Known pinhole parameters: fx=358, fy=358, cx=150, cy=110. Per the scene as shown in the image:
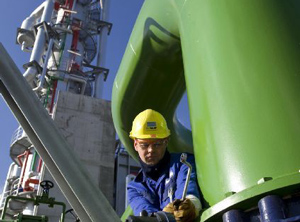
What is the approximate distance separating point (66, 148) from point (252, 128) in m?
0.71

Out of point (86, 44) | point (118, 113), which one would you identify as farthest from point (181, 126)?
point (86, 44)

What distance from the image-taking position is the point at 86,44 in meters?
21.2

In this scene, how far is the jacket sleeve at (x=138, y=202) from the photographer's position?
1985 mm

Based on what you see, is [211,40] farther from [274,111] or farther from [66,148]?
[66,148]

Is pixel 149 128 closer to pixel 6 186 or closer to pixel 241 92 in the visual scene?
pixel 241 92

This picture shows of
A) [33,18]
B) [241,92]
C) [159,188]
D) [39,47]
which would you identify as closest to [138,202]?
[159,188]

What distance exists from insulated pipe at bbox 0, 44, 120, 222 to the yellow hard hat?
84 cm

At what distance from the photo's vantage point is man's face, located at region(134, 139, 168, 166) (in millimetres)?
2080

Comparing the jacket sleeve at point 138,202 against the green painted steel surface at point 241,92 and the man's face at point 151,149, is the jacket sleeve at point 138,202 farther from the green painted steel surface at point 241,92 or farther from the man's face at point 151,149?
the green painted steel surface at point 241,92

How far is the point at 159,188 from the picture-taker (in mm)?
2086

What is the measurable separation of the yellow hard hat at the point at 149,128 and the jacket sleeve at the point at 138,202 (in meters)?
0.36

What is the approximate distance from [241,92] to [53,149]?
0.79m

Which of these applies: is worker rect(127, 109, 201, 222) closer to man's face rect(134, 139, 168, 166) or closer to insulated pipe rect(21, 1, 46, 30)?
man's face rect(134, 139, 168, 166)

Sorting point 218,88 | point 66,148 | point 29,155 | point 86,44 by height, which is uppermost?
point 86,44
